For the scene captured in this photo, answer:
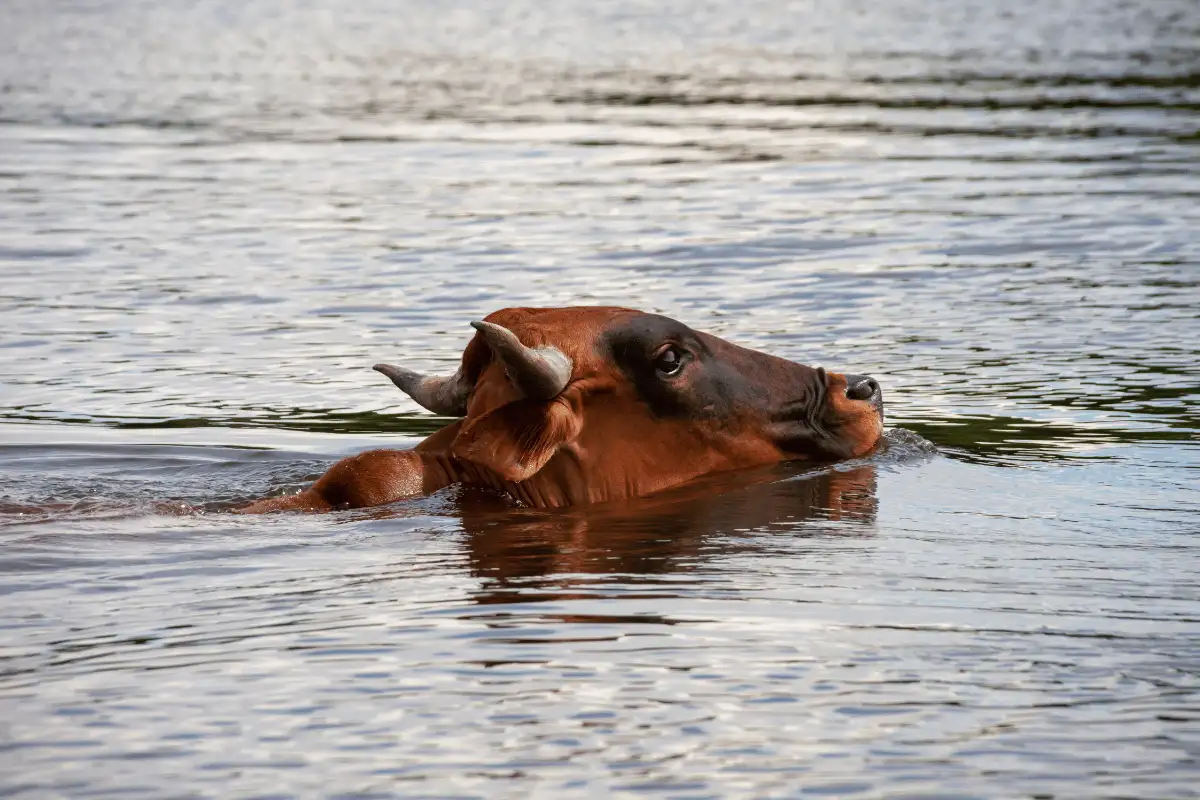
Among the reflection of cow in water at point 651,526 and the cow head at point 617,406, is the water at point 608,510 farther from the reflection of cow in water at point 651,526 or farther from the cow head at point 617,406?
the cow head at point 617,406

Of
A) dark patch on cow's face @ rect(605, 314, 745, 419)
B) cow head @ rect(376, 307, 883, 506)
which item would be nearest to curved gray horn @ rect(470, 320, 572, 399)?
cow head @ rect(376, 307, 883, 506)

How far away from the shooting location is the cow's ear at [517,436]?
8.75 m

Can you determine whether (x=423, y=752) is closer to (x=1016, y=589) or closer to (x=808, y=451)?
(x=1016, y=589)

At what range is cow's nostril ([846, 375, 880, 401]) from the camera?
991cm

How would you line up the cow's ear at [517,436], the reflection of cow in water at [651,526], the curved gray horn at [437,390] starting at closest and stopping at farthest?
the reflection of cow in water at [651,526] → the cow's ear at [517,436] → the curved gray horn at [437,390]

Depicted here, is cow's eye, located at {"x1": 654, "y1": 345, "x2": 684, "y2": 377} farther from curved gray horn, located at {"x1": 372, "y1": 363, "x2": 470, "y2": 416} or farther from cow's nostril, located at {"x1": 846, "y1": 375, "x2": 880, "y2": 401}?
cow's nostril, located at {"x1": 846, "y1": 375, "x2": 880, "y2": 401}

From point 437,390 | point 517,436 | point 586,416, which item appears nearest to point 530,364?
point 517,436

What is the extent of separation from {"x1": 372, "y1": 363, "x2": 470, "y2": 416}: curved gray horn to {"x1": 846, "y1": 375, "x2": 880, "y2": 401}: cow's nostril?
1800mm

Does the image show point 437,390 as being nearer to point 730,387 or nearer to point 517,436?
point 517,436

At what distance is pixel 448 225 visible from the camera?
18.6 m

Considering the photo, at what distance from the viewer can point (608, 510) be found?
9078mm

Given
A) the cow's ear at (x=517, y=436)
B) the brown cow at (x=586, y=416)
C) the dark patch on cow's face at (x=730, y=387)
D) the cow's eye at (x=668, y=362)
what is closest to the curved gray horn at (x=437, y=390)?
the brown cow at (x=586, y=416)

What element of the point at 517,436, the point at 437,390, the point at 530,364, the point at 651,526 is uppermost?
the point at 530,364

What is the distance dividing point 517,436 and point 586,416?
1.35 feet
